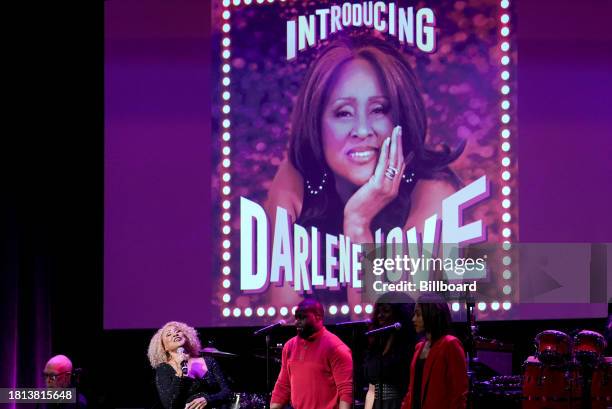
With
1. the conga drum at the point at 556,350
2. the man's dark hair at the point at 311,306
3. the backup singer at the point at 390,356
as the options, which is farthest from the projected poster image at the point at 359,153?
the man's dark hair at the point at 311,306

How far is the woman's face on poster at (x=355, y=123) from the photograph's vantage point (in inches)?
282

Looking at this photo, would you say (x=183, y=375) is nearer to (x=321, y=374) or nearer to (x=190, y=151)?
(x=321, y=374)

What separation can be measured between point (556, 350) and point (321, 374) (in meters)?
1.69

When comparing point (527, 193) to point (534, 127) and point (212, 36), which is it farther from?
point (212, 36)

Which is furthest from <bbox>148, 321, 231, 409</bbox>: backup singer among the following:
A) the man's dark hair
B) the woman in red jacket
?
the woman in red jacket

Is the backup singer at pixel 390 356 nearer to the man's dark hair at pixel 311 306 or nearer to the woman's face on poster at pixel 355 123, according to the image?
the man's dark hair at pixel 311 306

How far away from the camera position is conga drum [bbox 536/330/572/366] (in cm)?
604

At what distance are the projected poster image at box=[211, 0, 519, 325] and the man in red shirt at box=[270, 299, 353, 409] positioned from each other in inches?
61.7

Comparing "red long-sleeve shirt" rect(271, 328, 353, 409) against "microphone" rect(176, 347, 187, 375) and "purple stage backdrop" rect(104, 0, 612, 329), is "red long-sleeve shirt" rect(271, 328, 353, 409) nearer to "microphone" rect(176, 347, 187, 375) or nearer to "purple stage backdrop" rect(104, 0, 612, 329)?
"microphone" rect(176, 347, 187, 375)

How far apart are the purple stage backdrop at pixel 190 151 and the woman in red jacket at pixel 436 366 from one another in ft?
7.56

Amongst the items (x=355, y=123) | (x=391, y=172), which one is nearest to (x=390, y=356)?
(x=391, y=172)

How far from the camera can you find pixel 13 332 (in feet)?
23.2

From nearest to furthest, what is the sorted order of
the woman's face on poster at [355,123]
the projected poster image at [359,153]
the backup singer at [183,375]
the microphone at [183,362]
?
the microphone at [183,362], the backup singer at [183,375], the projected poster image at [359,153], the woman's face on poster at [355,123]

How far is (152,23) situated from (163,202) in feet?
4.96
